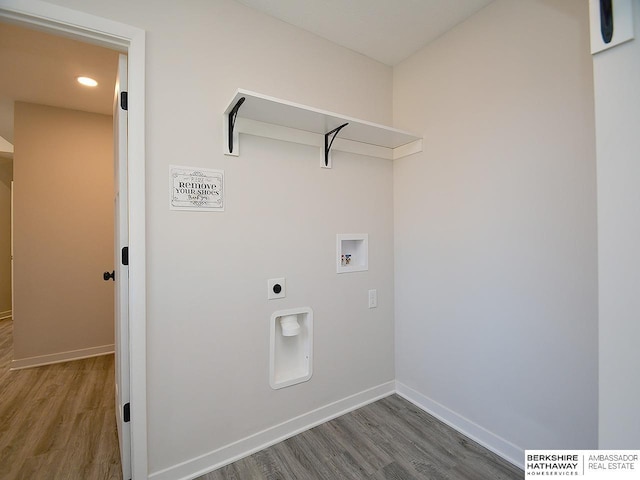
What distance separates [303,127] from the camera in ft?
5.84

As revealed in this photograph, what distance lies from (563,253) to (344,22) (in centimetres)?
184

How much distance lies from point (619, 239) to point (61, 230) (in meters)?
4.26

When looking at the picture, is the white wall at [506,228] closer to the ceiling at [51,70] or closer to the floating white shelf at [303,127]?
the floating white shelf at [303,127]

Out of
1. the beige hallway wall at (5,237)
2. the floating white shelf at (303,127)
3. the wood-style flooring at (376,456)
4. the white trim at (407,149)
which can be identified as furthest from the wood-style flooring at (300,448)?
the beige hallway wall at (5,237)

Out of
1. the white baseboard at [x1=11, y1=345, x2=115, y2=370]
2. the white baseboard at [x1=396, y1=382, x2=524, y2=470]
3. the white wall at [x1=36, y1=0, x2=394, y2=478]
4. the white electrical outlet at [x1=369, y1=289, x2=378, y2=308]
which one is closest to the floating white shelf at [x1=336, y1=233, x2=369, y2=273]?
the white wall at [x1=36, y1=0, x2=394, y2=478]

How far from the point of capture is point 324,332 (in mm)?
1949

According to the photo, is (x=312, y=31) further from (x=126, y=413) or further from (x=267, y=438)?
(x=267, y=438)

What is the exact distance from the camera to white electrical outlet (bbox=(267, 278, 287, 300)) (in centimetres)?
172

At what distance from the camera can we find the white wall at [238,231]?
4.67 feet

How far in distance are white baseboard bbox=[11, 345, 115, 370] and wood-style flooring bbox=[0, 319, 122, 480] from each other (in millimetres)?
89

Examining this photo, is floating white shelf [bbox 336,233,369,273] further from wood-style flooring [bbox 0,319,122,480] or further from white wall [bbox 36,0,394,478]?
wood-style flooring [bbox 0,319,122,480]

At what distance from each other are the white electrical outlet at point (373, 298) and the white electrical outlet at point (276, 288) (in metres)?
0.73

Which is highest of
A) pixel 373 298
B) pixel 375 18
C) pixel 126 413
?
pixel 375 18

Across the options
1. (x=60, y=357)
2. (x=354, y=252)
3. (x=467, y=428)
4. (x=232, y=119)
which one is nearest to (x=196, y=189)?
(x=232, y=119)
